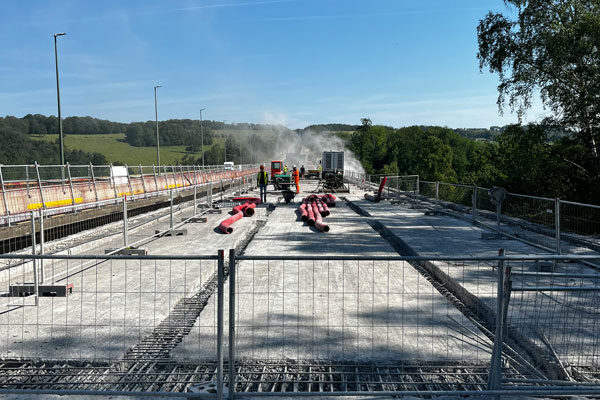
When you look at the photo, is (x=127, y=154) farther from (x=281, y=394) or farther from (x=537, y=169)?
(x=281, y=394)

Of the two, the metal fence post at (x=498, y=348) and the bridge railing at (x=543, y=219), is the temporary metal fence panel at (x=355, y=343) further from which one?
the bridge railing at (x=543, y=219)

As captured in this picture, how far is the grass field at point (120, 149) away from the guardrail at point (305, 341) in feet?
383

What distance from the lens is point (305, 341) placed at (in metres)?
6.31

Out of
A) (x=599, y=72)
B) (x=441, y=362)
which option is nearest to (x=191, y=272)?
(x=441, y=362)

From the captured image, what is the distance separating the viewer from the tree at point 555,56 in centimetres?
2323

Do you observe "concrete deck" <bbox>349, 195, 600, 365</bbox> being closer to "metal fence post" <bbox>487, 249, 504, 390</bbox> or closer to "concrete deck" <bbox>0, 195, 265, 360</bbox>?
"metal fence post" <bbox>487, 249, 504, 390</bbox>

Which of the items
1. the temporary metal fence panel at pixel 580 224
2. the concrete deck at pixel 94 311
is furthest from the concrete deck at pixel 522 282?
the concrete deck at pixel 94 311

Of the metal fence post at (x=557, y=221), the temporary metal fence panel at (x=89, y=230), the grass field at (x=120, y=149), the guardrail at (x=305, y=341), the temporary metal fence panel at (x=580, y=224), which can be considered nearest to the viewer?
the guardrail at (x=305, y=341)

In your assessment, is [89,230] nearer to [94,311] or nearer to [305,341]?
[94,311]

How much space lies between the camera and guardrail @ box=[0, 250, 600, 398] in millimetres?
4754

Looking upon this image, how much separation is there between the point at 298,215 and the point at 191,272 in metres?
12.2

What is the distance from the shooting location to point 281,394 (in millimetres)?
4609

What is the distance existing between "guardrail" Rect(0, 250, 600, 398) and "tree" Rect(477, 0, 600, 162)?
58.3ft

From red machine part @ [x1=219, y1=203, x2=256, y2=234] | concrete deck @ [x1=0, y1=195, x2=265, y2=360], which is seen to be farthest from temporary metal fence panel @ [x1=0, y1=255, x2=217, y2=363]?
red machine part @ [x1=219, y1=203, x2=256, y2=234]
